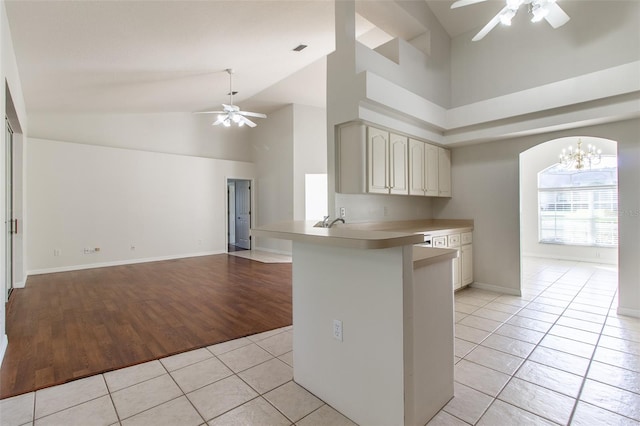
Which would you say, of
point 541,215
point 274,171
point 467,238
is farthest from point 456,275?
point 274,171

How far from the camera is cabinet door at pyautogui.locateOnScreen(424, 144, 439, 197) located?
4.42 metres

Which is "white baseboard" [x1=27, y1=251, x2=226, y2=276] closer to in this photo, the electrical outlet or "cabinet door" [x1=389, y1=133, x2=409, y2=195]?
"cabinet door" [x1=389, y1=133, x2=409, y2=195]

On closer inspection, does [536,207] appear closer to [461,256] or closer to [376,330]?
[461,256]

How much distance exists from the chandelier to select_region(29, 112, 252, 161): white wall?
7746 millimetres

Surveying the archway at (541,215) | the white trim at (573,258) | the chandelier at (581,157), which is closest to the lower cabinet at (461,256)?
the archway at (541,215)

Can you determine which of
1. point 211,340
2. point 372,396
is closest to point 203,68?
point 211,340

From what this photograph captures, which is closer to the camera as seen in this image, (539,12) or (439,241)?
(539,12)

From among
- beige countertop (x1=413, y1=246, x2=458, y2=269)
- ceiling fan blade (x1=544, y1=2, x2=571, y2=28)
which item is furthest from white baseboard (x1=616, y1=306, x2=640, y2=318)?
ceiling fan blade (x1=544, y1=2, x2=571, y2=28)

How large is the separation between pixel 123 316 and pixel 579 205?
911cm

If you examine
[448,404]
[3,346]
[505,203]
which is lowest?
[448,404]

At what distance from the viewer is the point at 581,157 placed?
20.4 feet

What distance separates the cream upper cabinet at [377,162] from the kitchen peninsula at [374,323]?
1.71 m

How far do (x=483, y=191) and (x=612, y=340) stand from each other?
2.36 m

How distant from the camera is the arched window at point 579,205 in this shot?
21.7ft
